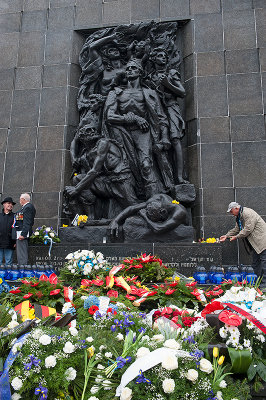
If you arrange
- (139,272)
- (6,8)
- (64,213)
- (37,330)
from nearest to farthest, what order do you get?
(37,330)
(139,272)
(64,213)
(6,8)

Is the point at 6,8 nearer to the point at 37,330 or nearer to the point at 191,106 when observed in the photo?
the point at 191,106

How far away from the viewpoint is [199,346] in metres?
2.55

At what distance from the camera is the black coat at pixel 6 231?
30.4ft

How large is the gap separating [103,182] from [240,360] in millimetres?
8520

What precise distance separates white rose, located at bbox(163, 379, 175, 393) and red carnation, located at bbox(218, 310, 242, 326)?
2.55 ft

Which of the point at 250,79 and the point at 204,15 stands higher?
the point at 204,15

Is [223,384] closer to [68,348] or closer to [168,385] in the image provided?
[168,385]

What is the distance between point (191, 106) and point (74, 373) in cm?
1077

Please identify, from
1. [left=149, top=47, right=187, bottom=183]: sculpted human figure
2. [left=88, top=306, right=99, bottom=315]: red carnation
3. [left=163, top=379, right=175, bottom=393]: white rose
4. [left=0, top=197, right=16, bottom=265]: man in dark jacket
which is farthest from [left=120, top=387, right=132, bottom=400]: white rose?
[left=149, top=47, right=187, bottom=183]: sculpted human figure

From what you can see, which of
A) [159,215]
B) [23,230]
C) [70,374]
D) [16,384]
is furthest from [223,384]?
[23,230]

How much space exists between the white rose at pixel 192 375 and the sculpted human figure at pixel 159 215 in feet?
23.3

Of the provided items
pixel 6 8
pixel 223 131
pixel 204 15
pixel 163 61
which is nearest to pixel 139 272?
pixel 223 131

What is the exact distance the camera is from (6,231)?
9328mm

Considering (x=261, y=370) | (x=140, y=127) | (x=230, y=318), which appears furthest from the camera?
(x=140, y=127)
